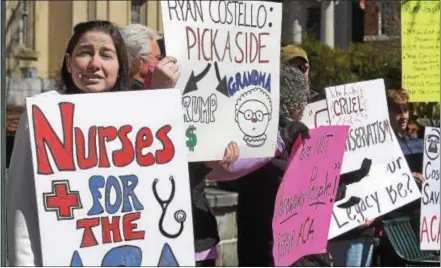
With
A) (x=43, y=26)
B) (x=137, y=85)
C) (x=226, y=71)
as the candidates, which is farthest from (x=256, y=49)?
(x=43, y=26)

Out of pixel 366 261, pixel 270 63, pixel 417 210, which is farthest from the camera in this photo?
pixel 417 210

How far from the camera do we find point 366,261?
4895 millimetres

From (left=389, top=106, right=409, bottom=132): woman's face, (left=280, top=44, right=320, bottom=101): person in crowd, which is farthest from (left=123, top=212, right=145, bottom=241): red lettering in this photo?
(left=389, top=106, right=409, bottom=132): woman's face

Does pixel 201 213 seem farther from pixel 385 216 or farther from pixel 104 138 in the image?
pixel 385 216

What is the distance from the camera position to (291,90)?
391 cm

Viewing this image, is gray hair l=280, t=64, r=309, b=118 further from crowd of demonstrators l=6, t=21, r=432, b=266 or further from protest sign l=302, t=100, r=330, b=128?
protest sign l=302, t=100, r=330, b=128

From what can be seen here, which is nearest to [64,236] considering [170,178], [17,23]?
[170,178]

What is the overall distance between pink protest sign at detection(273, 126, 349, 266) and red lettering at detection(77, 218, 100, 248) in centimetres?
125

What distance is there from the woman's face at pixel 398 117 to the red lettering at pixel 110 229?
110 inches

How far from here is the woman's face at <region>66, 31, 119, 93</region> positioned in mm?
2795

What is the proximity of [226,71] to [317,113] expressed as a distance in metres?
1.02

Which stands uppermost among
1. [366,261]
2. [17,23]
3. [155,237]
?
[17,23]

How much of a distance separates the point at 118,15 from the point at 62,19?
5.00ft

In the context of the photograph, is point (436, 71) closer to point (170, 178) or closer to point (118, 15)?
point (170, 178)
